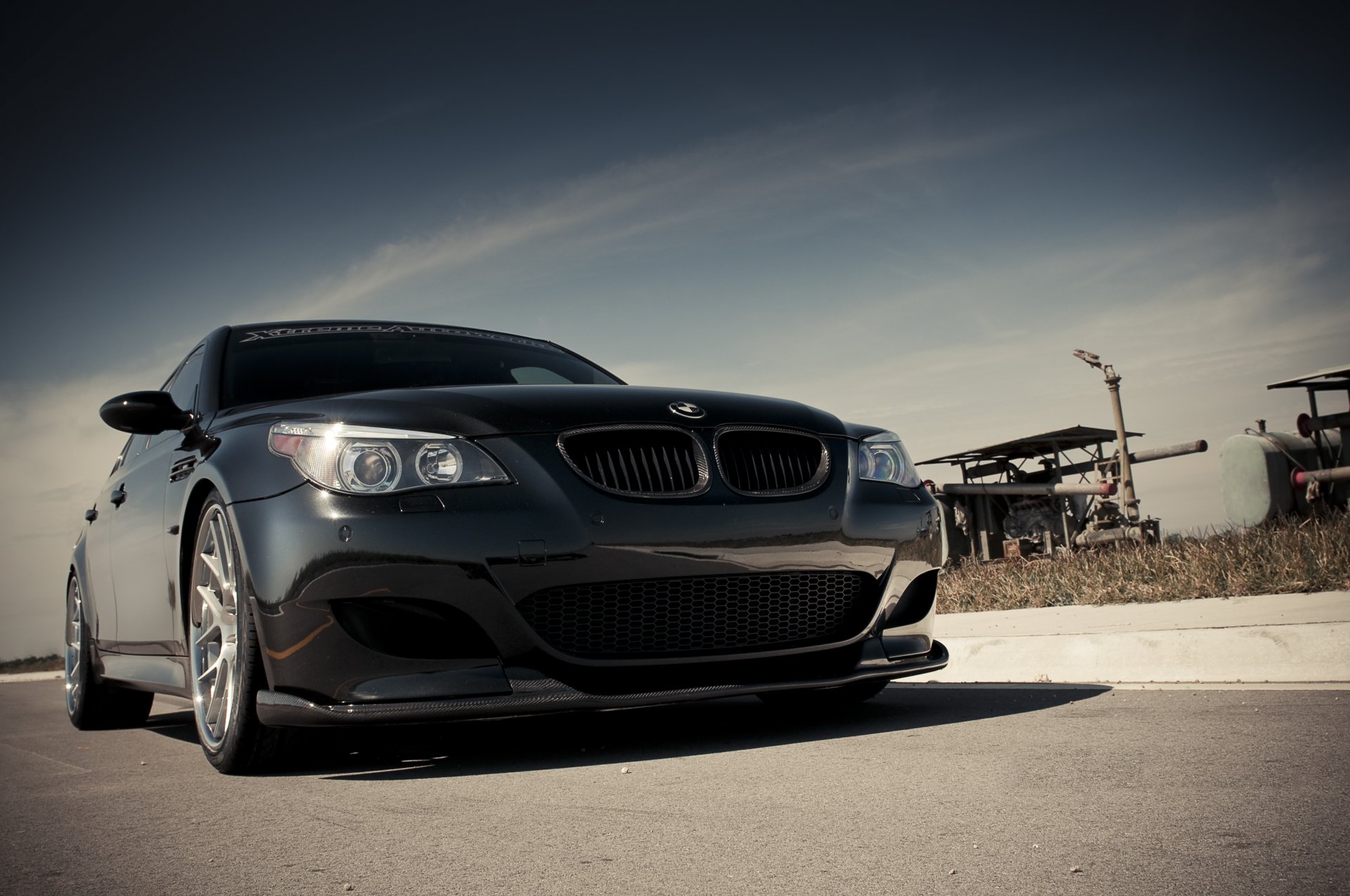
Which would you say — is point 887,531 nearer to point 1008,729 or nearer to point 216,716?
point 1008,729

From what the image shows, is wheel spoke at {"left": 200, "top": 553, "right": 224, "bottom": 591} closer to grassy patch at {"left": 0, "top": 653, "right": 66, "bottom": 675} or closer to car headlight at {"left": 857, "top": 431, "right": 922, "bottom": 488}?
car headlight at {"left": 857, "top": 431, "right": 922, "bottom": 488}

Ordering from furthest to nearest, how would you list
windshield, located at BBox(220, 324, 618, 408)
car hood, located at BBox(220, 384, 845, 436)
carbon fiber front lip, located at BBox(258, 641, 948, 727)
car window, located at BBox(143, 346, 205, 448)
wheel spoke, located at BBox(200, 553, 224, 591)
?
car window, located at BBox(143, 346, 205, 448) → windshield, located at BBox(220, 324, 618, 408) → wheel spoke, located at BBox(200, 553, 224, 591) → car hood, located at BBox(220, 384, 845, 436) → carbon fiber front lip, located at BBox(258, 641, 948, 727)

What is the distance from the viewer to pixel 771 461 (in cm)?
404

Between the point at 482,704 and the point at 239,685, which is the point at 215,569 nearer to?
the point at 239,685

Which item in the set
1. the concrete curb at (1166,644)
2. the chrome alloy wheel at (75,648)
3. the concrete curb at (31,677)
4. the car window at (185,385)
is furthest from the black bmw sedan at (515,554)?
the concrete curb at (31,677)

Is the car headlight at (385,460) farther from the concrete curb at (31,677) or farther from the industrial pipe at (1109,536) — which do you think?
the industrial pipe at (1109,536)

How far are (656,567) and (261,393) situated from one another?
1906 millimetres

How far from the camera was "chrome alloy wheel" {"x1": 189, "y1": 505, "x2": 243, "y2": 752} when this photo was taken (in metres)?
3.76

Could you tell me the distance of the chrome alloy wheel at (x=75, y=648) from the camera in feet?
19.9

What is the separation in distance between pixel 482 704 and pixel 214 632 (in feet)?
3.85

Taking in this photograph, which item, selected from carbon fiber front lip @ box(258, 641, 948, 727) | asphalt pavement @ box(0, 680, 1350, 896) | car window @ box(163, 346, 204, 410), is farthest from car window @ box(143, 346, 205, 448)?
carbon fiber front lip @ box(258, 641, 948, 727)

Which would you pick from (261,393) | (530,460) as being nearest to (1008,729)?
(530,460)

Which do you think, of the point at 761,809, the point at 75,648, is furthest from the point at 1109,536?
the point at 761,809

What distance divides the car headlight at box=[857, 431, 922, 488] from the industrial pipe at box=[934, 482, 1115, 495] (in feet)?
55.3
